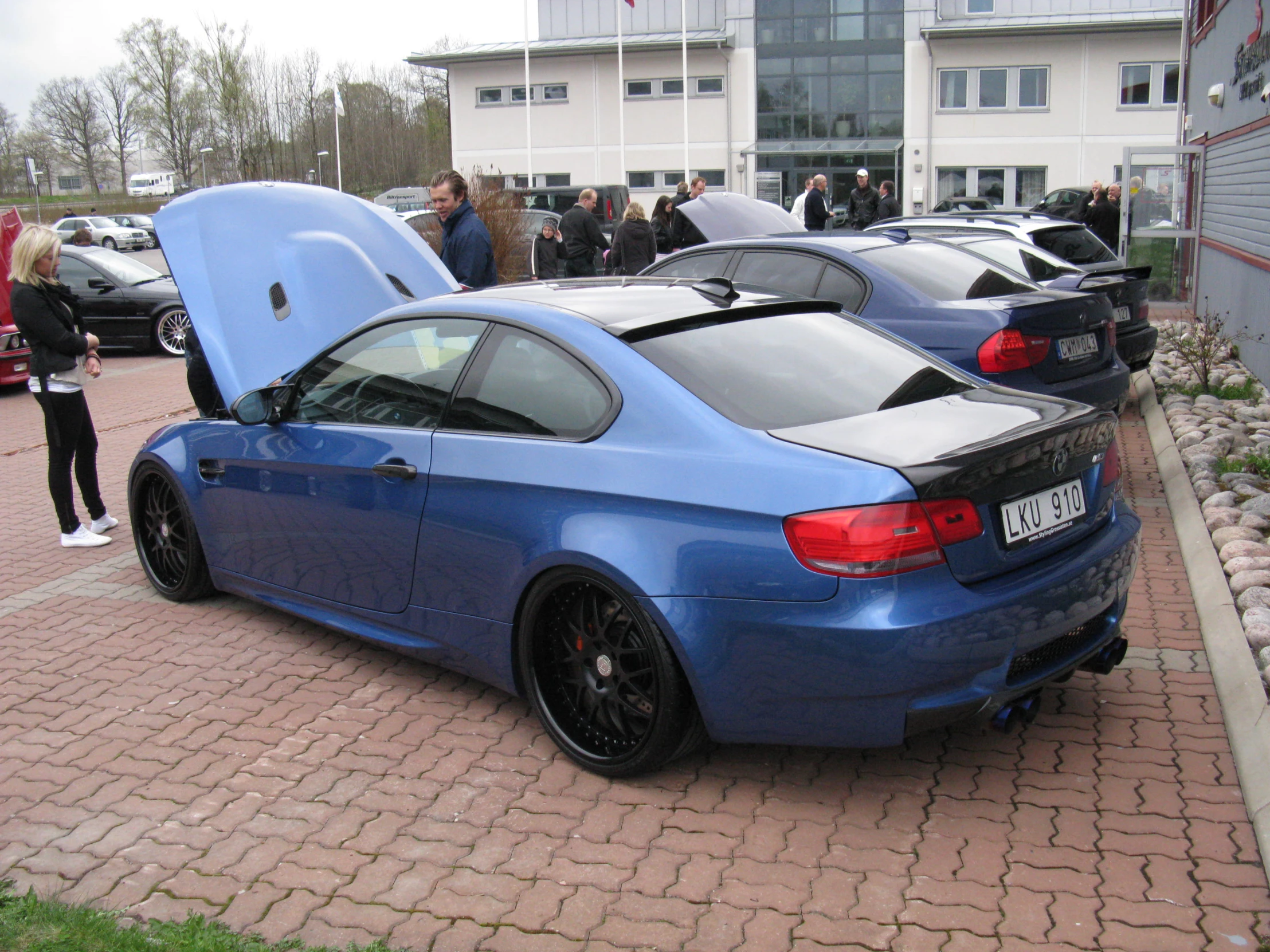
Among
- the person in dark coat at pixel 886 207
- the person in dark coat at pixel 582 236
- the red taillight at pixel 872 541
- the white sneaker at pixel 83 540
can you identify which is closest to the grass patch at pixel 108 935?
the red taillight at pixel 872 541

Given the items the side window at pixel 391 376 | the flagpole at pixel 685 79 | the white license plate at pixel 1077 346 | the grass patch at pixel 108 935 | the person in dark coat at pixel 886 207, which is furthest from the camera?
the flagpole at pixel 685 79

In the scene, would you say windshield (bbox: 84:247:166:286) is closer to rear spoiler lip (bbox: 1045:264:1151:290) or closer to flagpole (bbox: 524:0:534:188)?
rear spoiler lip (bbox: 1045:264:1151:290)

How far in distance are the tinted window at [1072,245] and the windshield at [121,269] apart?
38.8 feet

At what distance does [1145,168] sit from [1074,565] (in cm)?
1380

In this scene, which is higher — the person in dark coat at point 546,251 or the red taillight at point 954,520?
the person in dark coat at point 546,251

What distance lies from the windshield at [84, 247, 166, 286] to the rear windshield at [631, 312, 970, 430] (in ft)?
46.6

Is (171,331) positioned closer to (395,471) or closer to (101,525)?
(101,525)

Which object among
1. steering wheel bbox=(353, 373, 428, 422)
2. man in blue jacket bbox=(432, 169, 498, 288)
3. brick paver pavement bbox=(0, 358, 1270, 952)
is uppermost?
man in blue jacket bbox=(432, 169, 498, 288)

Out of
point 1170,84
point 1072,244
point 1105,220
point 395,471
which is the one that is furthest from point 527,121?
point 395,471

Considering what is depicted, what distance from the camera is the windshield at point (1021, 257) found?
26.8 feet

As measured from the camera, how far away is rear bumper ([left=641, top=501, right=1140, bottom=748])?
3047 mm

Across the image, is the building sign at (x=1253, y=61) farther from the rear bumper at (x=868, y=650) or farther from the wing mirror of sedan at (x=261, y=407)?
the wing mirror of sedan at (x=261, y=407)

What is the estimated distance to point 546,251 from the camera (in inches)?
595

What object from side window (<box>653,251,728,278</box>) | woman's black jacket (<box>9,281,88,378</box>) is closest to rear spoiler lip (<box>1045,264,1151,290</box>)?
side window (<box>653,251,728,278</box>)
